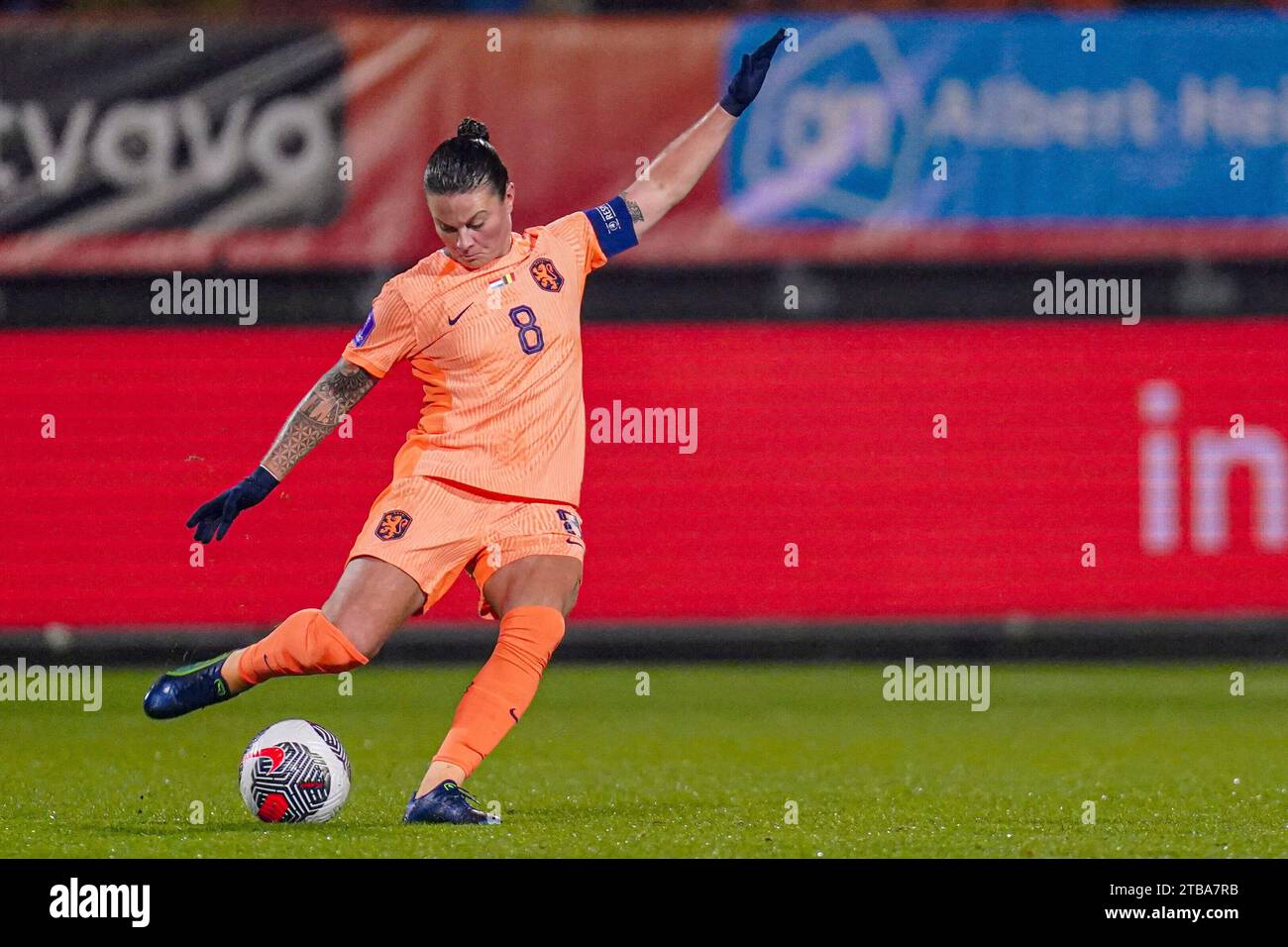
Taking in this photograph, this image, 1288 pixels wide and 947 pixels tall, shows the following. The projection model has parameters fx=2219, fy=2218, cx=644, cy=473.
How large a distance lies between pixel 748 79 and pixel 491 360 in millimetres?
1193

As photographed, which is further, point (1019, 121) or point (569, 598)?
point (1019, 121)

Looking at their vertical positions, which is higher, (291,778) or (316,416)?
(316,416)

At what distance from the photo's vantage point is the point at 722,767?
321 inches

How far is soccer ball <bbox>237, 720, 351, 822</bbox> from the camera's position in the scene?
6371mm

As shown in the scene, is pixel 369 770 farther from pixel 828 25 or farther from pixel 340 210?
pixel 828 25

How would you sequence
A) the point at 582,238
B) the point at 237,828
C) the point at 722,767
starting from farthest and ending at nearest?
the point at 722,767 → the point at 582,238 → the point at 237,828

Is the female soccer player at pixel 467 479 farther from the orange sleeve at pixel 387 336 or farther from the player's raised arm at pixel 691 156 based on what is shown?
the player's raised arm at pixel 691 156

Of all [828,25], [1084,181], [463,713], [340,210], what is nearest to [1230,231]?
[1084,181]

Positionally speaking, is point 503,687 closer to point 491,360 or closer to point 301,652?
point 301,652

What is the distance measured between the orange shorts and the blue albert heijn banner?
5347 millimetres

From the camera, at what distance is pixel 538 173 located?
11.5m

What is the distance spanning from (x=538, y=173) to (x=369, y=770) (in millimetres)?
4414

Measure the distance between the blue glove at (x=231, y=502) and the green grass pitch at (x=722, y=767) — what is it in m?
0.87

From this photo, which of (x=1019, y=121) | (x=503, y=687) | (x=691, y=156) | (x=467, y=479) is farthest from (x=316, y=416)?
(x=1019, y=121)
